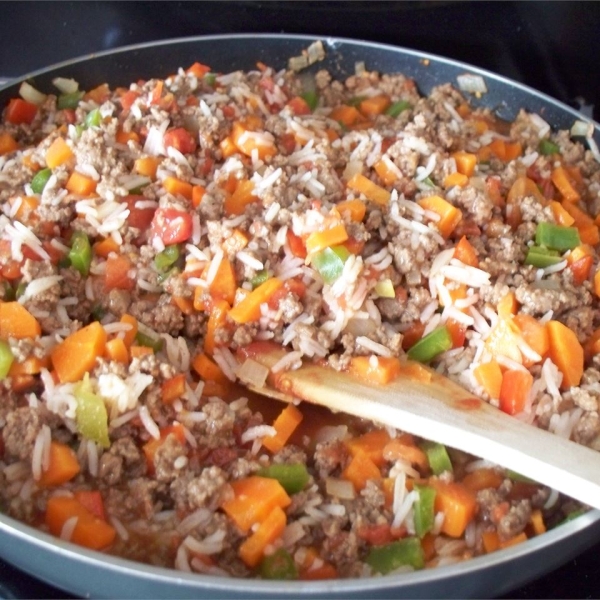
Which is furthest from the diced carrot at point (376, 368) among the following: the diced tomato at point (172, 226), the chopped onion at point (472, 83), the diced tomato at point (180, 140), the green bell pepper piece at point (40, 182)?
the chopped onion at point (472, 83)

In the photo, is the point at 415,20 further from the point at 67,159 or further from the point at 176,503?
the point at 176,503

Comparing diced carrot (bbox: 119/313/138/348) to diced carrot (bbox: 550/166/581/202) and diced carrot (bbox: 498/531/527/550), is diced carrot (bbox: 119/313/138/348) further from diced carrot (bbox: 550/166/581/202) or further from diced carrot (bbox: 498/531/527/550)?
diced carrot (bbox: 550/166/581/202)

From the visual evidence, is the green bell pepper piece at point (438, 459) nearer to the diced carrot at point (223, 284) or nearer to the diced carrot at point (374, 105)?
the diced carrot at point (223, 284)

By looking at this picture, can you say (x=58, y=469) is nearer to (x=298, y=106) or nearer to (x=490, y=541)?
(x=490, y=541)

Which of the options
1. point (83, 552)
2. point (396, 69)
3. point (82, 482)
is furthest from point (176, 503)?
point (396, 69)

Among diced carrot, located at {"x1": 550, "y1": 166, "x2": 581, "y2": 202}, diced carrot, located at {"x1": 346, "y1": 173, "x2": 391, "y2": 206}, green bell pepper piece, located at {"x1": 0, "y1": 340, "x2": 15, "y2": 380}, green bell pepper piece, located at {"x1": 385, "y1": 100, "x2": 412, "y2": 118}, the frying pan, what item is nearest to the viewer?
the frying pan

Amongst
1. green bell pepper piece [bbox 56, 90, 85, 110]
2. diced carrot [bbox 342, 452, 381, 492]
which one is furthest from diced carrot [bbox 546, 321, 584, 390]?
green bell pepper piece [bbox 56, 90, 85, 110]

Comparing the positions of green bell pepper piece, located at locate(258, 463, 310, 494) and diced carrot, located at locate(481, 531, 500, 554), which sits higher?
green bell pepper piece, located at locate(258, 463, 310, 494)
